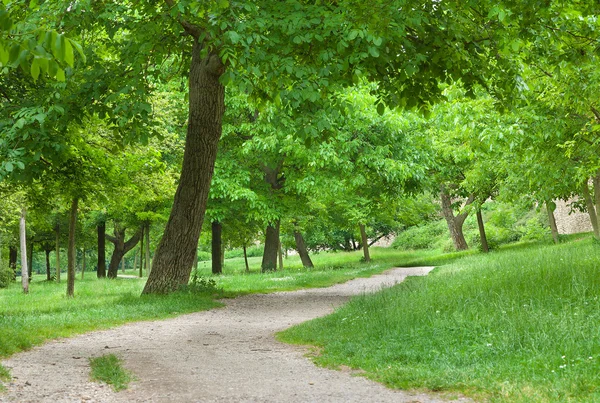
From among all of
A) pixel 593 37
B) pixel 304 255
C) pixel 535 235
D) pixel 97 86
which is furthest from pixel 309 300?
pixel 535 235

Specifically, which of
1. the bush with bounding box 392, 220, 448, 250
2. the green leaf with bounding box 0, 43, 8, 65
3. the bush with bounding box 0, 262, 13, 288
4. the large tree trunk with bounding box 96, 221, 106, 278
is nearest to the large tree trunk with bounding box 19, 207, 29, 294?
the bush with bounding box 0, 262, 13, 288

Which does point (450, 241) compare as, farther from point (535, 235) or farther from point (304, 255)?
point (304, 255)

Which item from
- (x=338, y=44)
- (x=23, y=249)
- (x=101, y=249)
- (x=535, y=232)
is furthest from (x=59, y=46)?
(x=535, y=232)

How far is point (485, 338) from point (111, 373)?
413cm

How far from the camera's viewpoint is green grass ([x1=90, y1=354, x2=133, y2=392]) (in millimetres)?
6424

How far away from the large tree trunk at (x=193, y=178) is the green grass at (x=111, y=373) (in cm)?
710

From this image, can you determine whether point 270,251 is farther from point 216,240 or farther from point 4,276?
point 4,276

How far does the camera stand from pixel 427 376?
6051mm

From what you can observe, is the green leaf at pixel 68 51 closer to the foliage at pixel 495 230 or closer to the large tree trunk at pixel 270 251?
the foliage at pixel 495 230

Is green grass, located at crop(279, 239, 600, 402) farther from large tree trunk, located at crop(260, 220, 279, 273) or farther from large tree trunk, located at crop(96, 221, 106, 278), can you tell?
large tree trunk, located at crop(96, 221, 106, 278)

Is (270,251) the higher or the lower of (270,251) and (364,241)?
the lower

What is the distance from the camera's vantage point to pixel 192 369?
7.36 m

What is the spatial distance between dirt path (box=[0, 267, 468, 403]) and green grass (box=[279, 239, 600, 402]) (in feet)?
1.52

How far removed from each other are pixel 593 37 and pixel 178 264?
9674 mm
